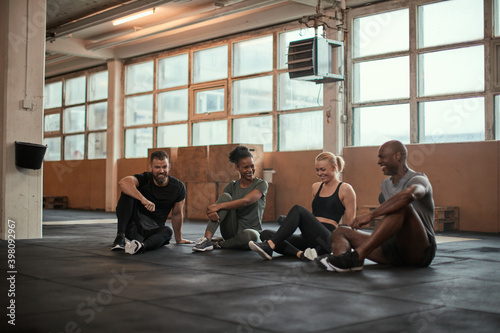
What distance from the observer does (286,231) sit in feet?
16.7

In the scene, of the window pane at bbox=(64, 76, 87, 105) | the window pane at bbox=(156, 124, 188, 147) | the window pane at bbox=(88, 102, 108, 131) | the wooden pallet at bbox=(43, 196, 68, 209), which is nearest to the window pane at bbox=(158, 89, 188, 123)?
the window pane at bbox=(156, 124, 188, 147)

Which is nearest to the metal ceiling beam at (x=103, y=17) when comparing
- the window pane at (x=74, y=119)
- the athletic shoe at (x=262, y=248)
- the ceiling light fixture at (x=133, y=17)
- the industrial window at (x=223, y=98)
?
the ceiling light fixture at (x=133, y=17)

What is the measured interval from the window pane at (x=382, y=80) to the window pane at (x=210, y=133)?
3.54m

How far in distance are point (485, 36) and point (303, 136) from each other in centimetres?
401

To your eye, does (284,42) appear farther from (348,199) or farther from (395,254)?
(395,254)

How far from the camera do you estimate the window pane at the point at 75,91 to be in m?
17.4

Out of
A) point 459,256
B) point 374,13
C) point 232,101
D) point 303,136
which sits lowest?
point 459,256

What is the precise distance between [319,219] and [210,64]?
893 cm

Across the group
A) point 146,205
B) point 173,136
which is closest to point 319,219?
point 146,205

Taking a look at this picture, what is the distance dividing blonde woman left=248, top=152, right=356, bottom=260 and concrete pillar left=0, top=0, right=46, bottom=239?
360cm

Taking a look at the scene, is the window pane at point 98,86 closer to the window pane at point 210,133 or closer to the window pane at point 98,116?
the window pane at point 98,116

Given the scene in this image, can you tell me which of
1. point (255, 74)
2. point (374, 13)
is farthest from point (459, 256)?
point (255, 74)

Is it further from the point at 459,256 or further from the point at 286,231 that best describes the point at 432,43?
the point at 286,231

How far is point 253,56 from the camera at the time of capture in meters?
12.7
